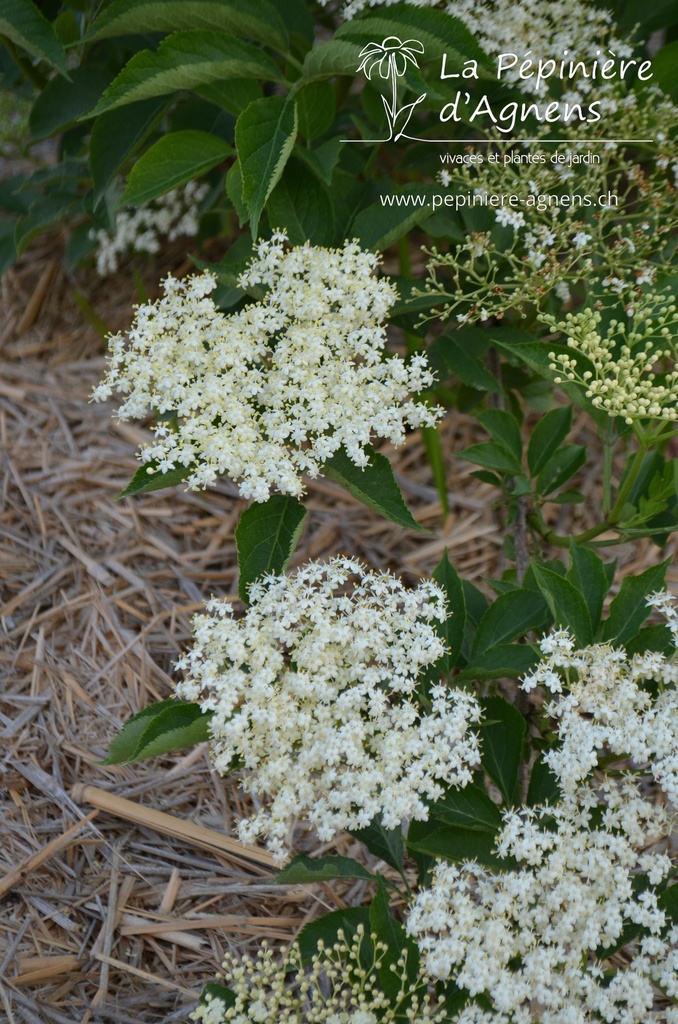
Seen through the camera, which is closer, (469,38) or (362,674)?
(362,674)

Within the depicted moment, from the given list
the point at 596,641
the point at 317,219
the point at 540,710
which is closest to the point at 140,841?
the point at 540,710

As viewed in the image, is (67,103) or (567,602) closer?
(567,602)

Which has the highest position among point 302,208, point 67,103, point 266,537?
point 67,103

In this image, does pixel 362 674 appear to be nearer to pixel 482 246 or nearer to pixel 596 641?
pixel 596 641

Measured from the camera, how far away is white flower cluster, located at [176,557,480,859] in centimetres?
117

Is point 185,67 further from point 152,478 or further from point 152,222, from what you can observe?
point 152,222

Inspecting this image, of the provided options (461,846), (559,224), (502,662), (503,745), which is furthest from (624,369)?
(461,846)

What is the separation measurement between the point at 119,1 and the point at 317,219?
17.1 inches

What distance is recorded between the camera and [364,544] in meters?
2.04

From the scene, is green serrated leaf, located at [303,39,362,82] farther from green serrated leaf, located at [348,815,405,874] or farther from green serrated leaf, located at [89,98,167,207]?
green serrated leaf, located at [348,815,405,874]

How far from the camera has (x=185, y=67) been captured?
1350mm

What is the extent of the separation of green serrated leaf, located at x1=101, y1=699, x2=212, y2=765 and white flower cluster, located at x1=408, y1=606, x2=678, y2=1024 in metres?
0.36

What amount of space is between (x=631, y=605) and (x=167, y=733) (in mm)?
672

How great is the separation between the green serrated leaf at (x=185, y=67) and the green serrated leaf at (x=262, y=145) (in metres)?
0.07
